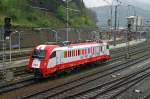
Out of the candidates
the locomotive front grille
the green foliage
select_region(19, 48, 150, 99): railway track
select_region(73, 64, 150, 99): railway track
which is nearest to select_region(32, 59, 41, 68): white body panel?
the locomotive front grille

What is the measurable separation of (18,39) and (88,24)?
4355 cm

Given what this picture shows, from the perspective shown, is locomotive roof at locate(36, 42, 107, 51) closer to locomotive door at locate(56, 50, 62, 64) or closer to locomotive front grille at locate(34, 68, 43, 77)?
locomotive door at locate(56, 50, 62, 64)

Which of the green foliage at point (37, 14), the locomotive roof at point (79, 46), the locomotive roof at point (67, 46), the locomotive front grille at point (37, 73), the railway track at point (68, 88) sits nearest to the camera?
the railway track at point (68, 88)

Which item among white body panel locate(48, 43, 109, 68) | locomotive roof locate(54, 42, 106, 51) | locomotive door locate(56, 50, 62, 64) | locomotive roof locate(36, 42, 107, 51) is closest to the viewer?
locomotive roof locate(36, 42, 107, 51)

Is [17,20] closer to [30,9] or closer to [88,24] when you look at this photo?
[30,9]

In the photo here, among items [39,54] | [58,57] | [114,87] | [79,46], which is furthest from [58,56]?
[114,87]

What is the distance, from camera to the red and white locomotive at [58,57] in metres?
29.2

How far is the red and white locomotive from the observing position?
29.2 m

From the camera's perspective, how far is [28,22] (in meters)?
69.5

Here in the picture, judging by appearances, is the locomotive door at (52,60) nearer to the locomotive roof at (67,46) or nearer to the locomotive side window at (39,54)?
the locomotive roof at (67,46)

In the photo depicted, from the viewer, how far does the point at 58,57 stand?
1208 inches

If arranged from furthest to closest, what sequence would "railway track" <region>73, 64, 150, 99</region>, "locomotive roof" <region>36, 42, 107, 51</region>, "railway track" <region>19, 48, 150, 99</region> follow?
"locomotive roof" <region>36, 42, 107, 51</region> → "railway track" <region>73, 64, 150, 99</region> → "railway track" <region>19, 48, 150, 99</region>

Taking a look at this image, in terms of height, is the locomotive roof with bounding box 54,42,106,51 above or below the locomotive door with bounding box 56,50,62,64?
above

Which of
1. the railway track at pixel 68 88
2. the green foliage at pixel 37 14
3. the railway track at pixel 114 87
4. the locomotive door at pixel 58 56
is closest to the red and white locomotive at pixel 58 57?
the locomotive door at pixel 58 56
